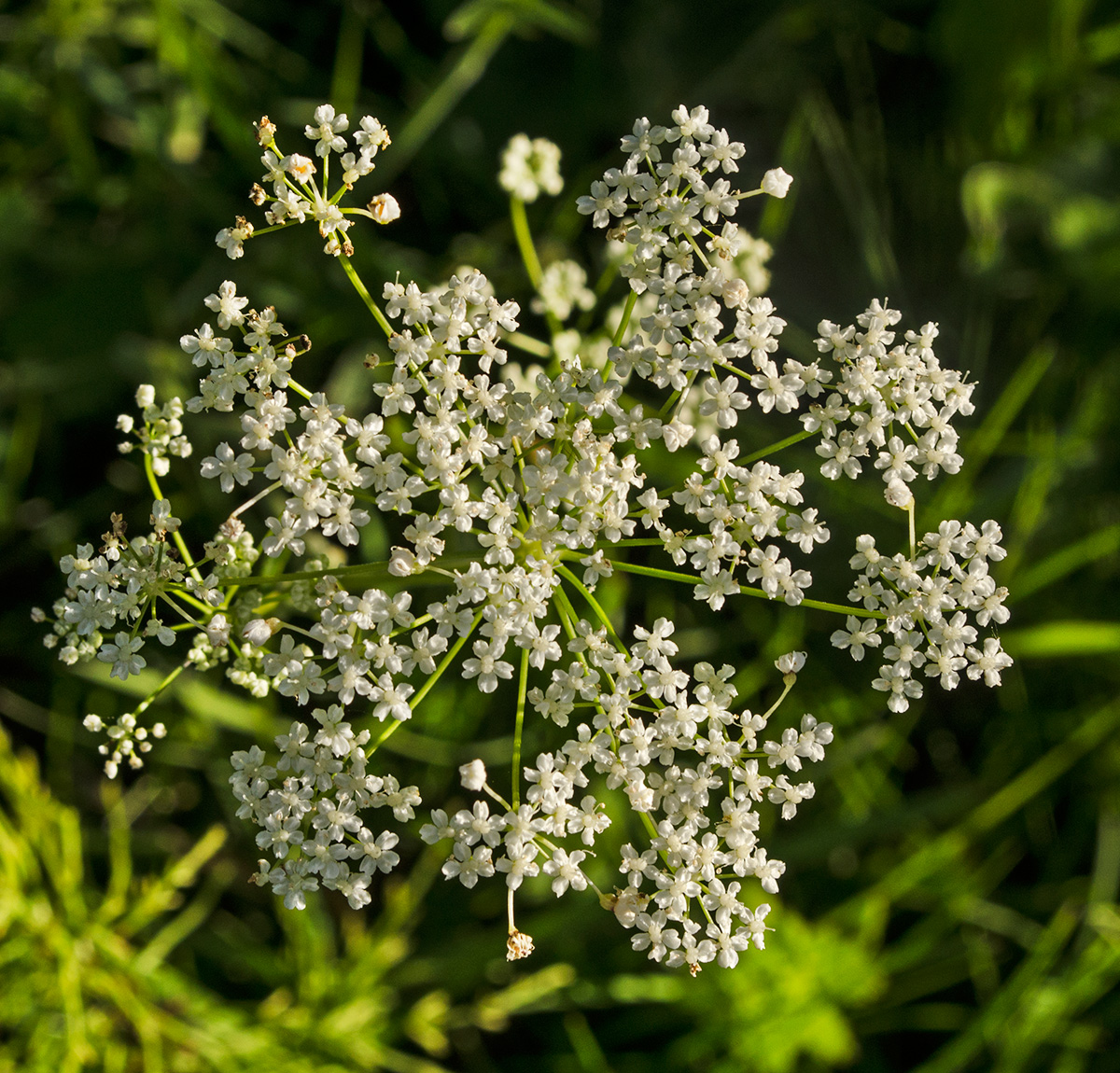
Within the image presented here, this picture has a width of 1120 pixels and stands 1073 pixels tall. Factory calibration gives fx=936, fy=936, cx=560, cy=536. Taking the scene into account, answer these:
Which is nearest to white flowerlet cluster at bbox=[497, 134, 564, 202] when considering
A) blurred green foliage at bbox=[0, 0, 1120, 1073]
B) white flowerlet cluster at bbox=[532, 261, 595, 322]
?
white flowerlet cluster at bbox=[532, 261, 595, 322]

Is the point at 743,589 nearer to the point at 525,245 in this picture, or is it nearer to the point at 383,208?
the point at 383,208

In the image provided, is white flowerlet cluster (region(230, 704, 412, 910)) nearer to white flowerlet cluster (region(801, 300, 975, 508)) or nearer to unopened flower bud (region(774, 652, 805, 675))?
unopened flower bud (region(774, 652, 805, 675))

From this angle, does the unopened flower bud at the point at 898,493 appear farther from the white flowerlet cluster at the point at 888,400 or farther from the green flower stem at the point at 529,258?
the green flower stem at the point at 529,258

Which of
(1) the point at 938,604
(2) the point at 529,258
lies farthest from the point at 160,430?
(1) the point at 938,604

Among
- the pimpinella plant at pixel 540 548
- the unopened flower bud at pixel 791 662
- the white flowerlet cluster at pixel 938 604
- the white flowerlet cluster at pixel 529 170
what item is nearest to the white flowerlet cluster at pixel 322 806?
the pimpinella plant at pixel 540 548

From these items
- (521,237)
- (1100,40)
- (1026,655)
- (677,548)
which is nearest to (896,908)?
(1026,655)
